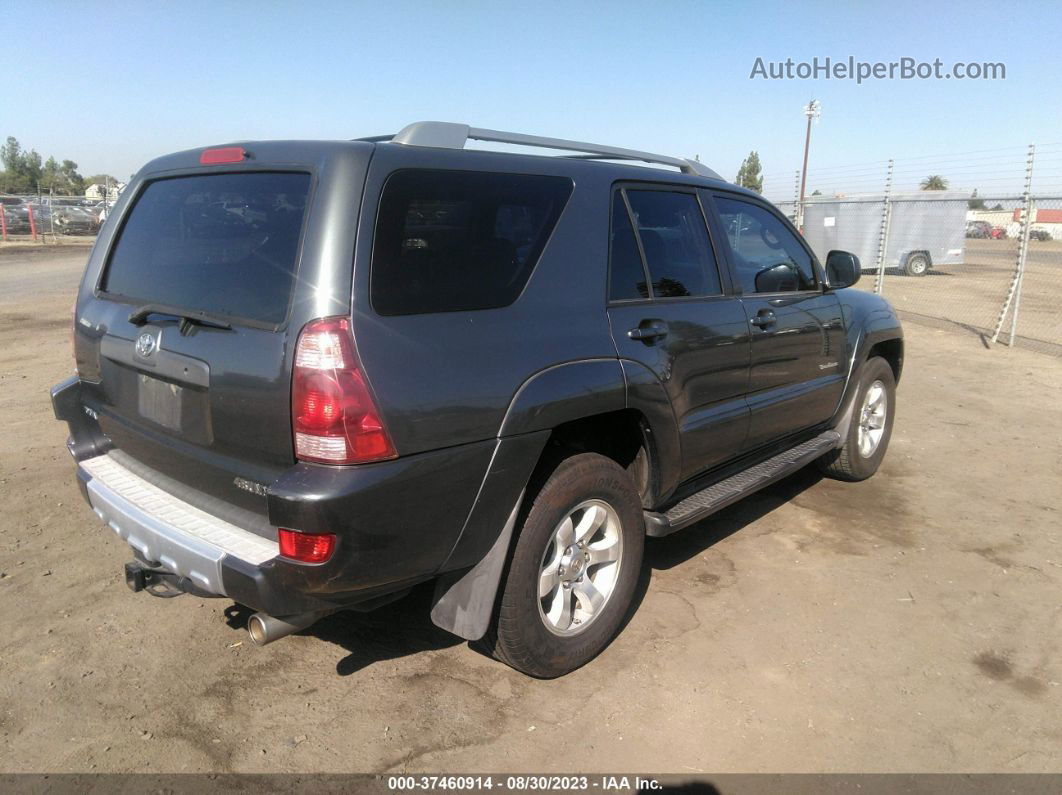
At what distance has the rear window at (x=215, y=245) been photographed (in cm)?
244

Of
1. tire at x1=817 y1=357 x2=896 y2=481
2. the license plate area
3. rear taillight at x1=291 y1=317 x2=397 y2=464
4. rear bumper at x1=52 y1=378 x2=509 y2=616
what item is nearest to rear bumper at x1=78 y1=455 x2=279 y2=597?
rear bumper at x1=52 y1=378 x2=509 y2=616

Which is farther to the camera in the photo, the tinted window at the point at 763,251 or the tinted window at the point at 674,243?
the tinted window at the point at 763,251

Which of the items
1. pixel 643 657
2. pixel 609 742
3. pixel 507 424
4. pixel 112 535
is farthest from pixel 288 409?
pixel 112 535

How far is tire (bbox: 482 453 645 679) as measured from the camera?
2789 millimetres

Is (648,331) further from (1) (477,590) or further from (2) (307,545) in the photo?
(2) (307,545)

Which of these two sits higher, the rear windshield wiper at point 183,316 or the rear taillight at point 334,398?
the rear windshield wiper at point 183,316

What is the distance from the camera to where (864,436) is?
5.25 meters

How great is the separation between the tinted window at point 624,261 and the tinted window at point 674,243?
2.9 inches

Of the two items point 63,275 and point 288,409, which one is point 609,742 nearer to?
point 288,409

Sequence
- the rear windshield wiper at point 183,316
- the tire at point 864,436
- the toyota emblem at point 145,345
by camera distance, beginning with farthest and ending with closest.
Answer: the tire at point 864,436 < the toyota emblem at point 145,345 < the rear windshield wiper at point 183,316

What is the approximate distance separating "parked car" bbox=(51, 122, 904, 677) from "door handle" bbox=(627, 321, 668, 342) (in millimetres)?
14

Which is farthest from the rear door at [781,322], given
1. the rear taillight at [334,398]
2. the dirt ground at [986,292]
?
the dirt ground at [986,292]

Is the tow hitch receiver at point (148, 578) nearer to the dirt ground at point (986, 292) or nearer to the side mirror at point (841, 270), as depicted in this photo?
the side mirror at point (841, 270)

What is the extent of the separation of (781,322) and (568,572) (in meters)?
1.87
